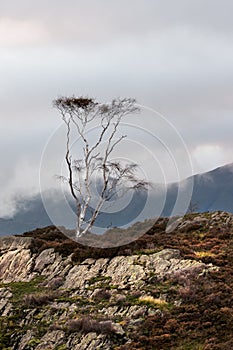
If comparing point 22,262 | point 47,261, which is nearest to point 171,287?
point 47,261

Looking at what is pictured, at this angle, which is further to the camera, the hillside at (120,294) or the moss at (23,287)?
the moss at (23,287)

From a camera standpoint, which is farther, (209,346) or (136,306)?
(136,306)

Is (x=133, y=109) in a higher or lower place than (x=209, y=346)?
higher

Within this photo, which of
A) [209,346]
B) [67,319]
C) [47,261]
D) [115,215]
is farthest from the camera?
[115,215]

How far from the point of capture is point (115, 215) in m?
40.1

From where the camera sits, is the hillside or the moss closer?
the hillside

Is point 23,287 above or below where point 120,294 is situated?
above

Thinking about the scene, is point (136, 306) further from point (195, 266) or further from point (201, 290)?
point (195, 266)

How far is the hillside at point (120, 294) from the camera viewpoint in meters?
21.5

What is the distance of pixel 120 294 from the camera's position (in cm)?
2681

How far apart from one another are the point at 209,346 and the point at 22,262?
67.8ft

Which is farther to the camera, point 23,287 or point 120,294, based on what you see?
point 23,287

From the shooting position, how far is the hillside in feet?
70.5

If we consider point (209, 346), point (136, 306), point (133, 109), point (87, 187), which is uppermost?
point (133, 109)
